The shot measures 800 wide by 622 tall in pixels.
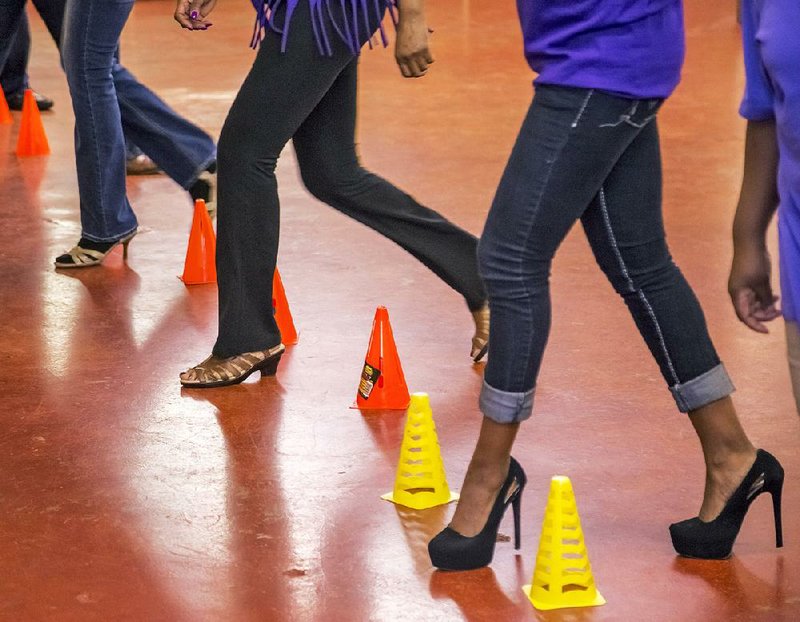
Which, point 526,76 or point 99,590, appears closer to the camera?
point 99,590

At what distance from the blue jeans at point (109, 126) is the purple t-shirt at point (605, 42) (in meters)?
2.49

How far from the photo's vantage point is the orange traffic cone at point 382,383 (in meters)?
3.82

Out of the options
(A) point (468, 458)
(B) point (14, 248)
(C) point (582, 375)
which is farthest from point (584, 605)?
(B) point (14, 248)

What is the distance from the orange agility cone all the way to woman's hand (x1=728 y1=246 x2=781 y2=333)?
228 cm

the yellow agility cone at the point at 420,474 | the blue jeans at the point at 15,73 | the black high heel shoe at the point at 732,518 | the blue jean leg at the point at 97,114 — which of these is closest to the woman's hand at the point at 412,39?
the yellow agility cone at the point at 420,474

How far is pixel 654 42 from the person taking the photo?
2611 mm

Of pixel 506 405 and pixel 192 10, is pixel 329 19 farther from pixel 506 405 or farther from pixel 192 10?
pixel 506 405

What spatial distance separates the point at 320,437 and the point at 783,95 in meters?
1.93

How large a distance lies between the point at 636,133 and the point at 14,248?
10.9ft

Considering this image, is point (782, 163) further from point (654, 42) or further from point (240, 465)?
point (240, 465)

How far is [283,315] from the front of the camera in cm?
438

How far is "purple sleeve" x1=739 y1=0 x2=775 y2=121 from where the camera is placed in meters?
2.01

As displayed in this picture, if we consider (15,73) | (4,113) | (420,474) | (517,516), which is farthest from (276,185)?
(15,73)

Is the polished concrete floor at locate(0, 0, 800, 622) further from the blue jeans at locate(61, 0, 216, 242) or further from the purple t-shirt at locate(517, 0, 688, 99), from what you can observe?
the purple t-shirt at locate(517, 0, 688, 99)
